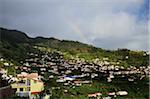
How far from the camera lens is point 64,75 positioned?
107 m

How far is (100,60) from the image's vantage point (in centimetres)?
14450

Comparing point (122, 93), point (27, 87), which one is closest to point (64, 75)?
point (122, 93)

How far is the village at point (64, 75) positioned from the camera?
65825 millimetres

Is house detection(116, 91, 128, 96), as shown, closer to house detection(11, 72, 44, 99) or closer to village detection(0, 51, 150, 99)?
village detection(0, 51, 150, 99)

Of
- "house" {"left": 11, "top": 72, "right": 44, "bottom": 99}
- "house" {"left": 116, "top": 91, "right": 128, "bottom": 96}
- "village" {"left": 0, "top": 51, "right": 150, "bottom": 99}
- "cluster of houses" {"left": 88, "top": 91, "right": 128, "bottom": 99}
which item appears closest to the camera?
"house" {"left": 11, "top": 72, "right": 44, "bottom": 99}

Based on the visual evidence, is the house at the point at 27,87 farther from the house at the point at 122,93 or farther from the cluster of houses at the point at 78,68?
the cluster of houses at the point at 78,68

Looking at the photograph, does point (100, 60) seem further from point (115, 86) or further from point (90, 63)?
point (115, 86)

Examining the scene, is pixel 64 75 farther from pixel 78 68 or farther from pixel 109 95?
pixel 109 95

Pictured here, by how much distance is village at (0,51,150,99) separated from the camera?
65825mm

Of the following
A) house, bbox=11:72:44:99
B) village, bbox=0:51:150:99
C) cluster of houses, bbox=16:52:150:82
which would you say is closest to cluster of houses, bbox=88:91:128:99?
village, bbox=0:51:150:99

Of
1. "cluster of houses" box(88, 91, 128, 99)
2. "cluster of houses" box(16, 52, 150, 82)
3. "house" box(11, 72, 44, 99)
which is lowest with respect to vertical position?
Answer: "cluster of houses" box(88, 91, 128, 99)

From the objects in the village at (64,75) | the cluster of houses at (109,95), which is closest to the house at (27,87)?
the village at (64,75)

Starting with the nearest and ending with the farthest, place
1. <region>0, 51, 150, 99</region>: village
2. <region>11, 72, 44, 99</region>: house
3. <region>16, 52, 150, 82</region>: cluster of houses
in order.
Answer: <region>11, 72, 44, 99</region>: house → <region>0, 51, 150, 99</region>: village → <region>16, 52, 150, 82</region>: cluster of houses

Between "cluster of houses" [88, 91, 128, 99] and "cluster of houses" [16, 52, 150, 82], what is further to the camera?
"cluster of houses" [16, 52, 150, 82]
